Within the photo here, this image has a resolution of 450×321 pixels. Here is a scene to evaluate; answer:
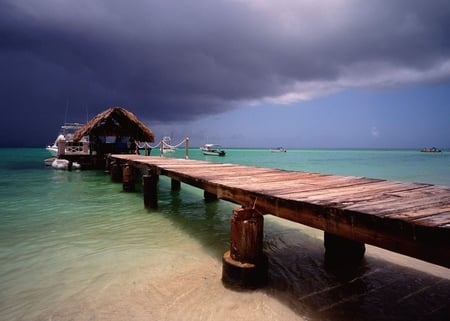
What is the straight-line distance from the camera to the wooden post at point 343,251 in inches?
183

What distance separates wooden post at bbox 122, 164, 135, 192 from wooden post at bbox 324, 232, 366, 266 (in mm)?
9721

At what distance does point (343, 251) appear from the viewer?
4684 millimetres

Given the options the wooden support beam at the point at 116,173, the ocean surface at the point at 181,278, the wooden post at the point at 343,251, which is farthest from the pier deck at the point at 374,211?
the wooden support beam at the point at 116,173

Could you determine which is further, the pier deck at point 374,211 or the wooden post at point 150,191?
the wooden post at point 150,191

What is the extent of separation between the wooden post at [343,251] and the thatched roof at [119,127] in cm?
2050

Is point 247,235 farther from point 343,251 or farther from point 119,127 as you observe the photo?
point 119,127

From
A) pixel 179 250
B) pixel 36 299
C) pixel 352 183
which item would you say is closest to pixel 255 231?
pixel 352 183

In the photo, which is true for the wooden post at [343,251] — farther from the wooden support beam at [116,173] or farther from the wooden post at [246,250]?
the wooden support beam at [116,173]

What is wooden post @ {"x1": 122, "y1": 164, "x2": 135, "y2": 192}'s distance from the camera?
486 inches

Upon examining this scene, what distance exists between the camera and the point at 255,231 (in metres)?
3.56

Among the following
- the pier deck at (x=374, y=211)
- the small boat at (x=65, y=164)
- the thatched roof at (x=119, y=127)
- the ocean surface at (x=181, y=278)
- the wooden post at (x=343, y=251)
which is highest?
the thatched roof at (x=119, y=127)

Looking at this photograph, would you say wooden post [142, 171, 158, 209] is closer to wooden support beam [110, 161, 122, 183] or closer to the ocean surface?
the ocean surface

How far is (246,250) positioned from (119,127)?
23141 mm

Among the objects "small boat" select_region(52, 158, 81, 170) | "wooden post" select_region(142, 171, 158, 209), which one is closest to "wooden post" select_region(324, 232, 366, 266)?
"wooden post" select_region(142, 171, 158, 209)
